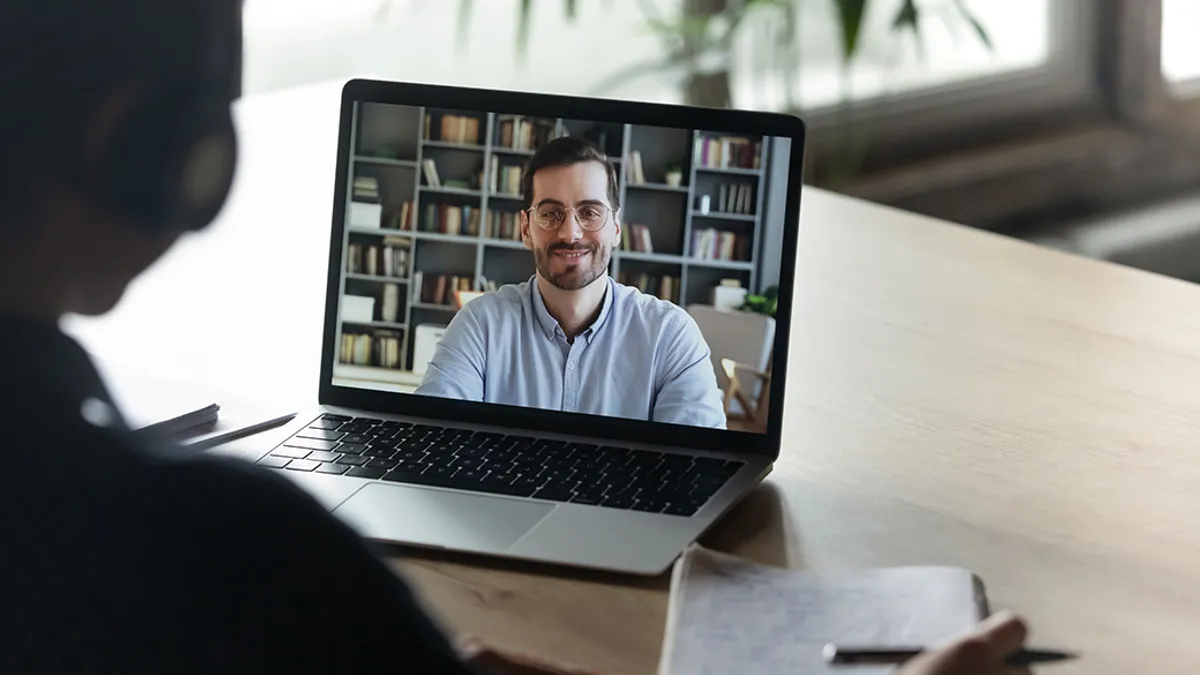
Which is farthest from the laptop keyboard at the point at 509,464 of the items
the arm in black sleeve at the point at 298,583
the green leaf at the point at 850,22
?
the green leaf at the point at 850,22

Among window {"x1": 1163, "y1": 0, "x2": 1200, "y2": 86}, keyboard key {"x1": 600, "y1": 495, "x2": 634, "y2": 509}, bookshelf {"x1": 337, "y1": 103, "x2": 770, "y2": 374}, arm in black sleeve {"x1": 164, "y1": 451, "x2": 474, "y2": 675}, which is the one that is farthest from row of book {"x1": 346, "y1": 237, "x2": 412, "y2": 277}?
window {"x1": 1163, "y1": 0, "x2": 1200, "y2": 86}

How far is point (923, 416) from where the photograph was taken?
3.06 ft

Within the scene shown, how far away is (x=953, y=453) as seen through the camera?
0.88 m

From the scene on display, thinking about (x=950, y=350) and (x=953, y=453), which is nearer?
(x=953, y=453)

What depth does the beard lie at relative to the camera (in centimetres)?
79

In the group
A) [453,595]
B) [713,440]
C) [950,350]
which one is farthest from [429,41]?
[453,595]

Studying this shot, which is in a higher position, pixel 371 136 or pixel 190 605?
pixel 371 136

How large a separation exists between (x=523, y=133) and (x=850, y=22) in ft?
4.38

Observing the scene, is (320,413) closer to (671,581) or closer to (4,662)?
(671,581)

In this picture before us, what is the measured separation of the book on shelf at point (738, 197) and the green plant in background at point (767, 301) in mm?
50

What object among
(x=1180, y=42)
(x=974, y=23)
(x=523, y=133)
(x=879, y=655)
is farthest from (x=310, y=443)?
(x=1180, y=42)

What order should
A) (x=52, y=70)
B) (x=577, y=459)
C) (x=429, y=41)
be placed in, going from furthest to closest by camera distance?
1. (x=429, y=41)
2. (x=577, y=459)
3. (x=52, y=70)

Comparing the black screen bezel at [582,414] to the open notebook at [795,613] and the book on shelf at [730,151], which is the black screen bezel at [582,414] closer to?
the book on shelf at [730,151]

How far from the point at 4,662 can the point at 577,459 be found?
1.77 ft
